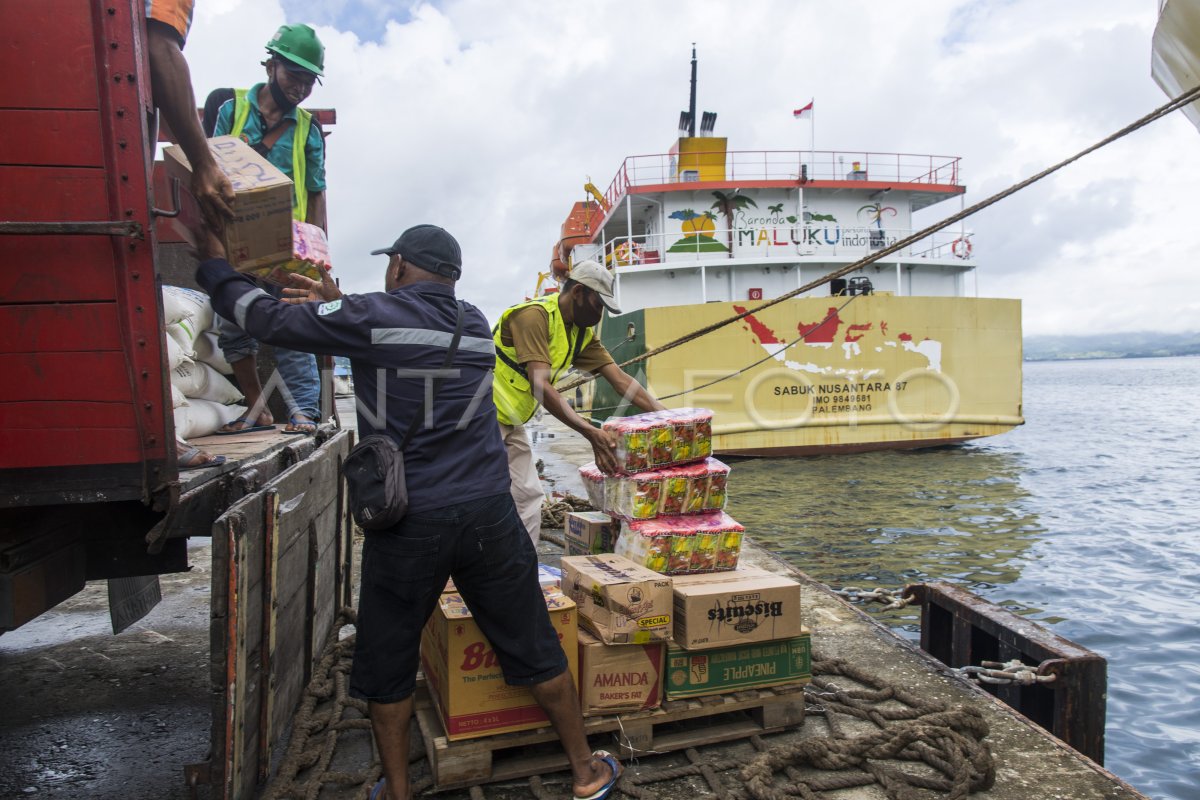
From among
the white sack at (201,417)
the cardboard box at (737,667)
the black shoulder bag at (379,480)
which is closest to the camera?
the black shoulder bag at (379,480)

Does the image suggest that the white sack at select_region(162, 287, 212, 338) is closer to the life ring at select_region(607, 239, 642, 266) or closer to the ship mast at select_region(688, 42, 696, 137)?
the life ring at select_region(607, 239, 642, 266)

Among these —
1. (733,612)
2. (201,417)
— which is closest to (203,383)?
(201,417)

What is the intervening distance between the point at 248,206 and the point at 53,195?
0.71 meters

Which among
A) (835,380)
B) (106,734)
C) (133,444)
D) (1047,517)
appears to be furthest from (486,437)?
(835,380)

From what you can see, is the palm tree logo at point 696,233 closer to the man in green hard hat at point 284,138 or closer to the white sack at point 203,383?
the man in green hard hat at point 284,138

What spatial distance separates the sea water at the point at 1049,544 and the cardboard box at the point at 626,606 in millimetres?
3041

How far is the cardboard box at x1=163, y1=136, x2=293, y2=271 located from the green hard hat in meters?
1.03

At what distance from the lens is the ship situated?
13.1 meters

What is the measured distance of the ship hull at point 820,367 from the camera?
42.7ft

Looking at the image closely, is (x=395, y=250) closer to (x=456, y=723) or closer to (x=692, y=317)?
(x=456, y=723)

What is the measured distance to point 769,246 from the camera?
1612cm

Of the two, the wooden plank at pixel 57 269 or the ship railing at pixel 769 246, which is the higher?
the ship railing at pixel 769 246

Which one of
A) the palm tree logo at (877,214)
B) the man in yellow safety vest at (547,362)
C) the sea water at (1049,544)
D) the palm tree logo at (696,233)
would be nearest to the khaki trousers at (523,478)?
the man in yellow safety vest at (547,362)

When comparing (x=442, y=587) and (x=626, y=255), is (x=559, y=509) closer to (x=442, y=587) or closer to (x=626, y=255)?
(x=442, y=587)
